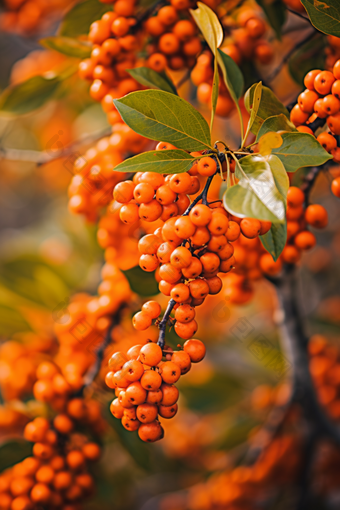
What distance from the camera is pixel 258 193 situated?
26.4 inches

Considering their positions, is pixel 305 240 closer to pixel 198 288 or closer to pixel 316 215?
pixel 316 215

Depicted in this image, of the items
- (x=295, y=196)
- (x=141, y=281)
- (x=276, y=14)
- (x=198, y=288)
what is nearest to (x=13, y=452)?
(x=141, y=281)

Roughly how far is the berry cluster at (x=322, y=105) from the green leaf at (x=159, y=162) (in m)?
0.29

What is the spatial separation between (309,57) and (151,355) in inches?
38.1

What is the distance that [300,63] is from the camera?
1114mm

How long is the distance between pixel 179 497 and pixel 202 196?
90.3 inches

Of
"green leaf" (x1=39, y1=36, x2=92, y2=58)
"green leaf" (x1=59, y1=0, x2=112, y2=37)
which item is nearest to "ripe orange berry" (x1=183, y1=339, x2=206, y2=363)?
"green leaf" (x1=39, y1=36, x2=92, y2=58)

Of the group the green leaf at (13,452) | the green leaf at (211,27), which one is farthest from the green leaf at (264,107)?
the green leaf at (13,452)

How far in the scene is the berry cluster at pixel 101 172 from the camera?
1.12 metres

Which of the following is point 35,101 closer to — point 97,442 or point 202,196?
point 202,196

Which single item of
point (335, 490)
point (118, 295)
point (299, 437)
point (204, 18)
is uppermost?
point (204, 18)

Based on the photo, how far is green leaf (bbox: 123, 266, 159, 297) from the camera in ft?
3.74

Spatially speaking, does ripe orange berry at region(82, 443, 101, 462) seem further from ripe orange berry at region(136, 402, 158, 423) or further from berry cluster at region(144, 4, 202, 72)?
berry cluster at region(144, 4, 202, 72)

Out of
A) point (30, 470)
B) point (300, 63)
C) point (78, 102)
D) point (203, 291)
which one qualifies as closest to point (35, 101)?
point (78, 102)
